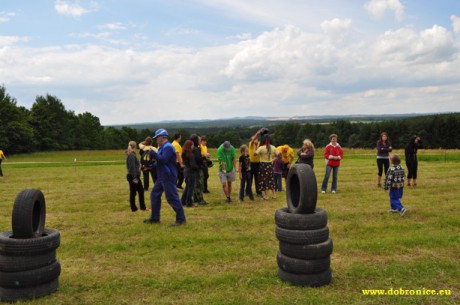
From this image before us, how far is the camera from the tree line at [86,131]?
225 feet

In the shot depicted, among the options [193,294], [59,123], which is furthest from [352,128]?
[193,294]

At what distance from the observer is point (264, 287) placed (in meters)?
5.10

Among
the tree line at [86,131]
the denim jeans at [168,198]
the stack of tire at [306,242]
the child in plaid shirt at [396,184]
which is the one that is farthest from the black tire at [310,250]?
the tree line at [86,131]

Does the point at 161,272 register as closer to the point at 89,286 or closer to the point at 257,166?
the point at 89,286

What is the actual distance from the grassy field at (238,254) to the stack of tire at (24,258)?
0.85 ft

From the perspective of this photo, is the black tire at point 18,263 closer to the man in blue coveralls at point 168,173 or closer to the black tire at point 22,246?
the black tire at point 22,246

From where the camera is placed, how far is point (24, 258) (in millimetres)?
4746

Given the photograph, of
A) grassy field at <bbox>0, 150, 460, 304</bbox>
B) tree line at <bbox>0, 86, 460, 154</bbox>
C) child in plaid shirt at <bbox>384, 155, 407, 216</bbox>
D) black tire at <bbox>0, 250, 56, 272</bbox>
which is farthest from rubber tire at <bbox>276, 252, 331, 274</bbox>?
tree line at <bbox>0, 86, 460, 154</bbox>

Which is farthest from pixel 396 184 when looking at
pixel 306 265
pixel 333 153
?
pixel 306 265

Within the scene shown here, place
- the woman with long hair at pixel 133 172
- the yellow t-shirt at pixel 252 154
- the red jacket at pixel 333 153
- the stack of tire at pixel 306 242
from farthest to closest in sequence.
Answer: the red jacket at pixel 333 153 < the yellow t-shirt at pixel 252 154 < the woman with long hair at pixel 133 172 < the stack of tire at pixel 306 242

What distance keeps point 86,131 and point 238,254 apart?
96.2 m

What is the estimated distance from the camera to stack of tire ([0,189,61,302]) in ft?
15.5

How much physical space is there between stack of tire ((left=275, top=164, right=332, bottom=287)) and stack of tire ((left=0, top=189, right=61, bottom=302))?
309 cm

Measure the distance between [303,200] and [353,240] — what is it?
262cm
